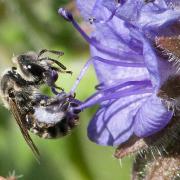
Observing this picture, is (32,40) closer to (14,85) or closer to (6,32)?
(6,32)

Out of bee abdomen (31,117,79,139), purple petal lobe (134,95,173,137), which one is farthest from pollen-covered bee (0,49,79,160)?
purple petal lobe (134,95,173,137)

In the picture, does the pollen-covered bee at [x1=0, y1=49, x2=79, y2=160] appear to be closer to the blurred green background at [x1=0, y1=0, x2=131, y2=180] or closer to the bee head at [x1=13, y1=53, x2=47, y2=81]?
the bee head at [x1=13, y1=53, x2=47, y2=81]

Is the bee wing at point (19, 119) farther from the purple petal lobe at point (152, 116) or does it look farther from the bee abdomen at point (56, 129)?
the purple petal lobe at point (152, 116)

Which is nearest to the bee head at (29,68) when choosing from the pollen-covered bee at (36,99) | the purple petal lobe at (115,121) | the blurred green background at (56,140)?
the pollen-covered bee at (36,99)

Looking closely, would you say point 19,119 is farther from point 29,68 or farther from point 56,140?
point 56,140

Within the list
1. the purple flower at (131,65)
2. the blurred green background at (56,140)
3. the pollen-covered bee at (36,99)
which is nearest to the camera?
the purple flower at (131,65)

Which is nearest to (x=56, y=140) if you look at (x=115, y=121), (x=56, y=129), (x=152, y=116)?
(x=115, y=121)
